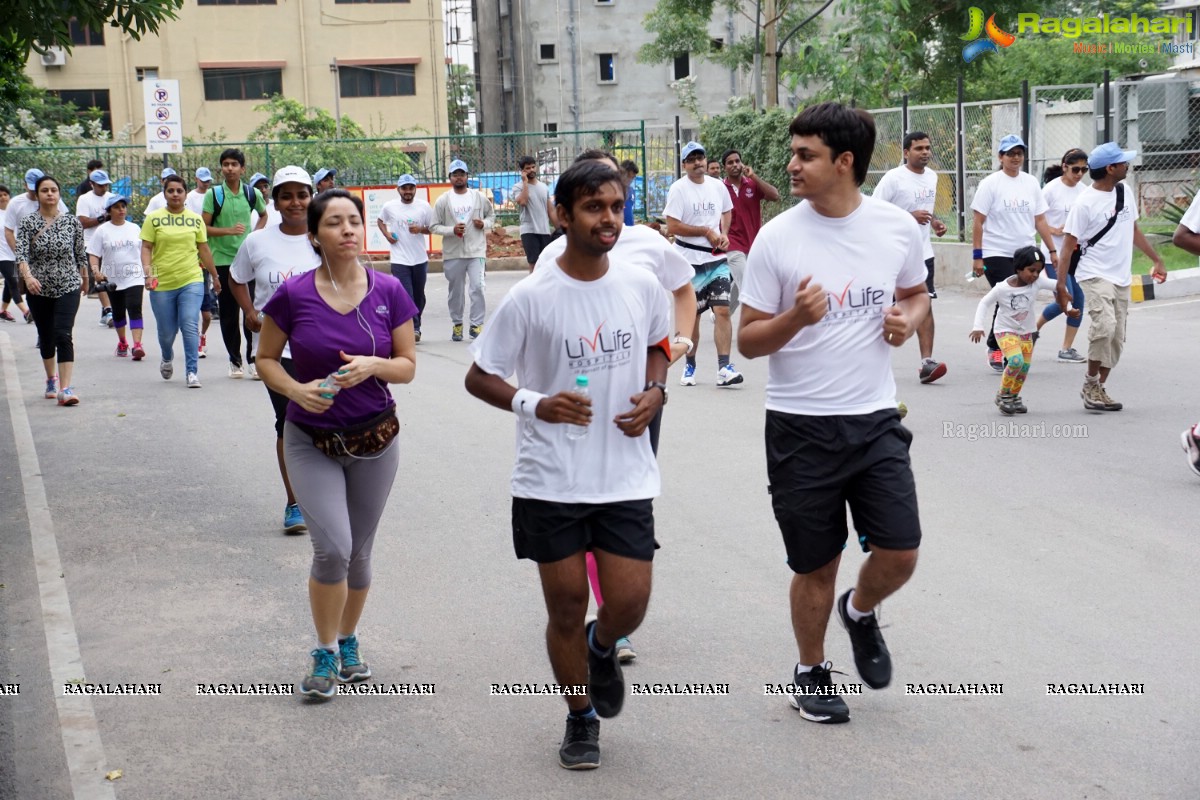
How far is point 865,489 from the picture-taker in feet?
15.1

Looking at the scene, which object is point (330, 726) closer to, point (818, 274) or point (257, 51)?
point (818, 274)

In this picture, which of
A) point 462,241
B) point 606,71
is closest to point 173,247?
point 462,241

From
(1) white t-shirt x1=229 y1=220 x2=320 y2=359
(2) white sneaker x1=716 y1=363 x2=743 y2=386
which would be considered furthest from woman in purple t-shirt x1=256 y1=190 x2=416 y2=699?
(2) white sneaker x1=716 y1=363 x2=743 y2=386

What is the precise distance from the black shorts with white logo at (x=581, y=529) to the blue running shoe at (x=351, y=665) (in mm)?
1331

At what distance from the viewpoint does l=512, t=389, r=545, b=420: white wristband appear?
14.0 ft

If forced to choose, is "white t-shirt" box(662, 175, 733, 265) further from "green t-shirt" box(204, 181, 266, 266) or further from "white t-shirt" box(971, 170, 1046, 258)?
"green t-shirt" box(204, 181, 266, 266)

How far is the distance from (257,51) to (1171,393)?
45519 mm

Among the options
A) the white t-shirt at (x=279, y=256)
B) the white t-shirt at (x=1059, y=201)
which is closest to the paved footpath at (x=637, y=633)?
the white t-shirt at (x=279, y=256)

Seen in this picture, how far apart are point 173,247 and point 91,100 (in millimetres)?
42052

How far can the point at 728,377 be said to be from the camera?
1235 cm

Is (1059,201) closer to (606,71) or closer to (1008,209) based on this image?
(1008,209)

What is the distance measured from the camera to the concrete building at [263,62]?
50.6 m

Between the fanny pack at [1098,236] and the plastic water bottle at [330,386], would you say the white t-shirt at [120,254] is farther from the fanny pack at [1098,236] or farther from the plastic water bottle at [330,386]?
the plastic water bottle at [330,386]

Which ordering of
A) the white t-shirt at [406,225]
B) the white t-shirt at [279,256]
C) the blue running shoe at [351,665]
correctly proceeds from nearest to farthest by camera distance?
the blue running shoe at [351,665]
the white t-shirt at [279,256]
the white t-shirt at [406,225]
